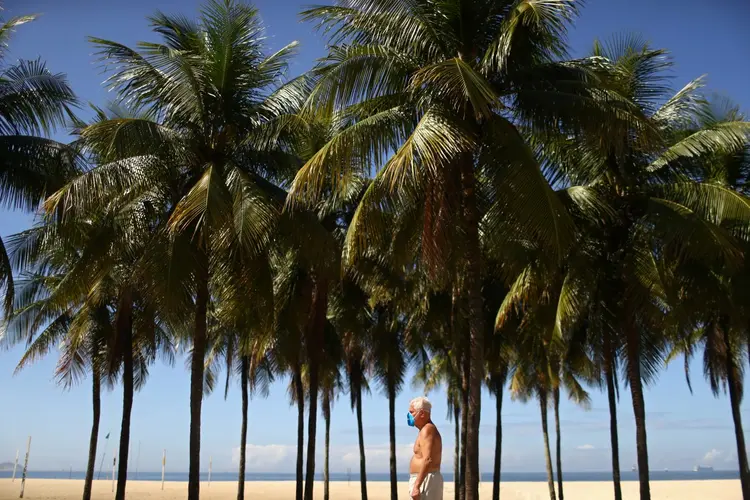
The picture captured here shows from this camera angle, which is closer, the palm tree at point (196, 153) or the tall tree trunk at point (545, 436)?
the palm tree at point (196, 153)

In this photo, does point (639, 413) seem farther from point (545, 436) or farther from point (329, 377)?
point (545, 436)

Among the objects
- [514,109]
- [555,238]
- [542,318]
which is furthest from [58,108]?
[542,318]

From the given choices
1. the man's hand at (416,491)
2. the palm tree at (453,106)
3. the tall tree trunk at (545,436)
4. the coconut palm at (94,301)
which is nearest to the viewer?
the man's hand at (416,491)

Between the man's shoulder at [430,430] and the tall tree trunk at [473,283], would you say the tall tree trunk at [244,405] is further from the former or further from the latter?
the man's shoulder at [430,430]

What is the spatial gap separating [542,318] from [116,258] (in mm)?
9628

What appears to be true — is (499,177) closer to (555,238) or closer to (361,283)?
(555,238)

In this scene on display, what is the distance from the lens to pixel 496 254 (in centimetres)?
1614

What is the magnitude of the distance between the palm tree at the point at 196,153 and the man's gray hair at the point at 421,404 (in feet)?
15.9

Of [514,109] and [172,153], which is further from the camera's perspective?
[172,153]

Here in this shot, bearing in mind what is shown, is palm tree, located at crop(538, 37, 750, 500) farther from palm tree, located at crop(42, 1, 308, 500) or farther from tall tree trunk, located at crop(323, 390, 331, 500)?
tall tree trunk, located at crop(323, 390, 331, 500)

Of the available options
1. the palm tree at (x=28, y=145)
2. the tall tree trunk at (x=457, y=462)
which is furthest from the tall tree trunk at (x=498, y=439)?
the palm tree at (x=28, y=145)

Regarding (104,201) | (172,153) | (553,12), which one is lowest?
(104,201)

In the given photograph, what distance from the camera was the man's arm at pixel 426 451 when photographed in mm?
8617

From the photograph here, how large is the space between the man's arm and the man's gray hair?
32 centimetres
